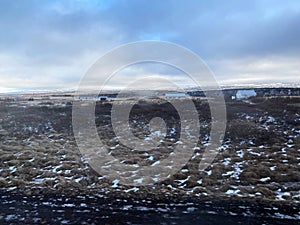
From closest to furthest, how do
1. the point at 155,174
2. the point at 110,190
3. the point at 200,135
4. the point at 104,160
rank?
the point at 110,190 → the point at 155,174 → the point at 104,160 → the point at 200,135

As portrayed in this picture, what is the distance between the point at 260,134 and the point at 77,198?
1238 cm

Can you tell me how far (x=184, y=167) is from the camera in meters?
11.2

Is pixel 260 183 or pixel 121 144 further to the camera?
pixel 121 144

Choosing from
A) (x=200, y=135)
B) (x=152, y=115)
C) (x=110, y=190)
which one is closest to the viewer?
(x=110, y=190)

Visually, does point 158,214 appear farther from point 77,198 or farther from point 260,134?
point 260,134

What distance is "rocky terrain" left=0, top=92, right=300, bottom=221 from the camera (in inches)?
329

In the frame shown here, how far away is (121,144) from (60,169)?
505cm

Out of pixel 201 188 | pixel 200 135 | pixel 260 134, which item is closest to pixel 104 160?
pixel 201 188

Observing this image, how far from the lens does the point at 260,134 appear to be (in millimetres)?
16422

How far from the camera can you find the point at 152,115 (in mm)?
25125

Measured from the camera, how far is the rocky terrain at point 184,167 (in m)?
8.35

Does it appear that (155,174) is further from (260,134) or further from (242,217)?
(260,134)

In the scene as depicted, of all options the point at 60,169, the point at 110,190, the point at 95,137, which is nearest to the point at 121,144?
the point at 95,137

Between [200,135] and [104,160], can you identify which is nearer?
[104,160]
